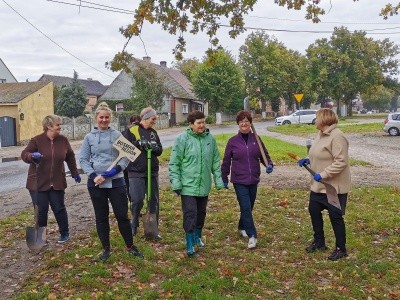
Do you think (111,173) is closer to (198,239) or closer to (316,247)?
(198,239)

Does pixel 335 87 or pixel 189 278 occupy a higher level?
pixel 335 87

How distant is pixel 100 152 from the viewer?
5.54 metres

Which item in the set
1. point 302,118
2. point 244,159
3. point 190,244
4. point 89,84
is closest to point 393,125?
point 302,118

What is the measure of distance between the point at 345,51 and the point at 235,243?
60.4m

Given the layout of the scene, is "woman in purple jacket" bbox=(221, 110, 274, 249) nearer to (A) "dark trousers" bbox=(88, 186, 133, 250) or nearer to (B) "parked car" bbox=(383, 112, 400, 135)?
(A) "dark trousers" bbox=(88, 186, 133, 250)

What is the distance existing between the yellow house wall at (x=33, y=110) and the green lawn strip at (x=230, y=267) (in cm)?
2495

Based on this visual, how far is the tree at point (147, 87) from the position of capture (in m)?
44.1

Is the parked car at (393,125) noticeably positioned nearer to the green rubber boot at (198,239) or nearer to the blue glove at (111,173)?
the green rubber boot at (198,239)

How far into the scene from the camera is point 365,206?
29.1 ft

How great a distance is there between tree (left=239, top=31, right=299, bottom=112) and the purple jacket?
5750 cm

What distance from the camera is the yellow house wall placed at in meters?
30.8

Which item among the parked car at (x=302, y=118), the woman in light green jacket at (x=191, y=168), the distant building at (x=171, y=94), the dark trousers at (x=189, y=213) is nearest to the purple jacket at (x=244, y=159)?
the woman in light green jacket at (x=191, y=168)

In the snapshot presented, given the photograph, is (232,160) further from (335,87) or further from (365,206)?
(335,87)

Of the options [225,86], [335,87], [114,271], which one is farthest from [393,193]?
[335,87]
